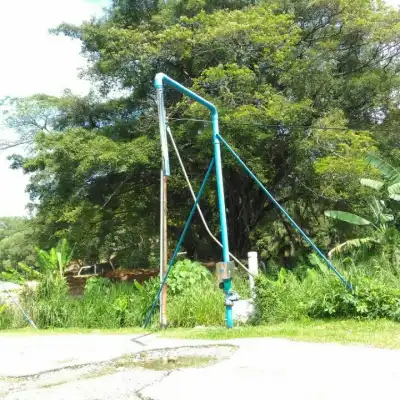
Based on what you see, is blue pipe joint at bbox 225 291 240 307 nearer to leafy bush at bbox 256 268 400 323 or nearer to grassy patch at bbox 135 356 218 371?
leafy bush at bbox 256 268 400 323

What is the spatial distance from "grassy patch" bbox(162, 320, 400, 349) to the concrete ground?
1.29ft

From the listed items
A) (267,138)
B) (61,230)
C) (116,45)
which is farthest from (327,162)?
(61,230)

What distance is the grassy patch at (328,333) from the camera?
7020mm

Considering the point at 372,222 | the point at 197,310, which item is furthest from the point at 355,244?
the point at 197,310

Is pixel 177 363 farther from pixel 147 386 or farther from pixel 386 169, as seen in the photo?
pixel 386 169

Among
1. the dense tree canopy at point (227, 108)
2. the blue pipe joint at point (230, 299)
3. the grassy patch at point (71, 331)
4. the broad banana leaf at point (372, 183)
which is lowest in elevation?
the grassy patch at point (71, 331)

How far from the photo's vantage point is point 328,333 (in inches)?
301

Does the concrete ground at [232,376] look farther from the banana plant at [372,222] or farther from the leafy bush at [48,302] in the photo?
the banana plant at [372,222]

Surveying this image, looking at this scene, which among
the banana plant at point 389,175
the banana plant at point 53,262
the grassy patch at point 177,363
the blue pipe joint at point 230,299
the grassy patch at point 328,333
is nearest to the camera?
the grassy patch at point 177,363

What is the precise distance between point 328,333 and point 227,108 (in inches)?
406

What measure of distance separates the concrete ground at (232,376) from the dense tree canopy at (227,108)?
931cm

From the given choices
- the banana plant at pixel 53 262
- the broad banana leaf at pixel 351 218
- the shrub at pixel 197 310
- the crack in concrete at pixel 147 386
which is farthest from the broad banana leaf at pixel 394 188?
the crack in concrete at pixel 147 386

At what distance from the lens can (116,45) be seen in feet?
61.8

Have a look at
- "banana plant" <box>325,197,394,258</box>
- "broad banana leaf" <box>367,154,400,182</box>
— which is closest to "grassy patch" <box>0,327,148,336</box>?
"banana plant" <box>325,197,394,258</box>
